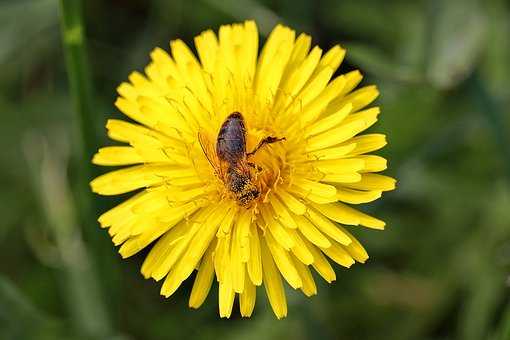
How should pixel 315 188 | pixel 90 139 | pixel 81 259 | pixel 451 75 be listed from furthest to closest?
pixel 81 259 → pixel 451 75 → pixel 90 139 → pixel 315 188

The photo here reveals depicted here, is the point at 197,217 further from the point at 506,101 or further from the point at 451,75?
the point at 506,101

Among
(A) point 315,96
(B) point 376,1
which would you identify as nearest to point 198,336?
(A) point 315,96

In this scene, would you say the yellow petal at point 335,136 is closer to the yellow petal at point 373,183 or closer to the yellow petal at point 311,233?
the yellow petal at point 373,183

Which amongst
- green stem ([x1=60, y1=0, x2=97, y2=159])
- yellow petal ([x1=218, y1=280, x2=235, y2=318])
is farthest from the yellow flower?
green stem ([x1=60, y1=0, x2=97, y2=159])

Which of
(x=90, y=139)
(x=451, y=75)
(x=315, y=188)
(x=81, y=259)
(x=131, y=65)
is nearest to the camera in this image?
(x=315, y=188)

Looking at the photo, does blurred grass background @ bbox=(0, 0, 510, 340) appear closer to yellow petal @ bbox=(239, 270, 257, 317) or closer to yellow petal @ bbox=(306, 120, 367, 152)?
yellow petal @ bbox=(306, 120, 367, 152)

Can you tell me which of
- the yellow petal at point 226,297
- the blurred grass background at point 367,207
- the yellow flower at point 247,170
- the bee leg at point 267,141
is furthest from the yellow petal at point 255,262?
the blurred grass background at point 367,207

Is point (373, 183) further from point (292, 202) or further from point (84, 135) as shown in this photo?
point (84, 135)
